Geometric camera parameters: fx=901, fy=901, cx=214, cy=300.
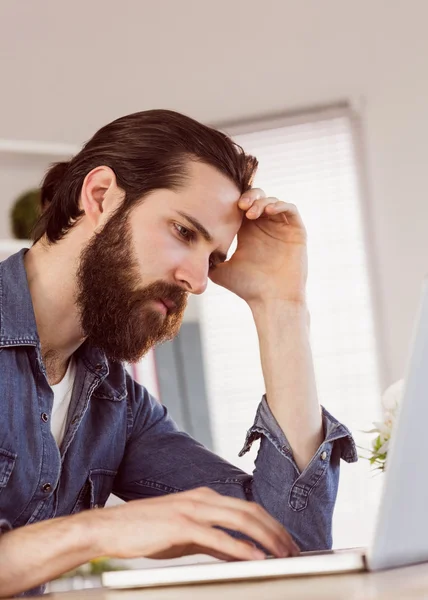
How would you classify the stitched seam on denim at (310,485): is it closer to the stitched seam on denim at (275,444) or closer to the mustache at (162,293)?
the stitched seam on denim at (275,444)

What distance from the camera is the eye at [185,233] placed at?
5.41ft

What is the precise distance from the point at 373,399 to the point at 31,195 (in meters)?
1.51

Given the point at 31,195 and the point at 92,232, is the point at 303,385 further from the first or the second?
the point at 31,195

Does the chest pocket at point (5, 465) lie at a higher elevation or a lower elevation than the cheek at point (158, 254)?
lower

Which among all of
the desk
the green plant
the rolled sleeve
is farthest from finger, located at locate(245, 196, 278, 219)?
the green plant

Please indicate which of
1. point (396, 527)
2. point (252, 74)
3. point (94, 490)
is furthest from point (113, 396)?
point (252, 74)

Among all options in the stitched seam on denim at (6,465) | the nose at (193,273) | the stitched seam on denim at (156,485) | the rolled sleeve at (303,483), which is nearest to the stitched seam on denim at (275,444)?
the rolled sleeve at (303,483)

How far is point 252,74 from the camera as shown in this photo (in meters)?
3.74

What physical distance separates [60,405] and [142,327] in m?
→ 0.21

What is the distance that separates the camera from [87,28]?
3885 millimetres

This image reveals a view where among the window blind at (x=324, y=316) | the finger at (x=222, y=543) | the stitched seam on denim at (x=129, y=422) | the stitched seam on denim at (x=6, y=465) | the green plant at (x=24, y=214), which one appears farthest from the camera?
the window blind at (x=324, y=316)

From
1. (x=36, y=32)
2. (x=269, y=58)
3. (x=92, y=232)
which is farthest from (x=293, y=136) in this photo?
(x=92, y=232)

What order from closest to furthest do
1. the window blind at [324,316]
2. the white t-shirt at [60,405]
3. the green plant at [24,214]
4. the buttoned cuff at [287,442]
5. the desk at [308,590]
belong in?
the desk at [308,590], the buttoned cuff at [287,442], the white t-shirt at [60,405], the green plant at [24,214], the window blind at [324,316]

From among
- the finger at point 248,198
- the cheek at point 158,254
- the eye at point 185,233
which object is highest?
the finger at point 248,198
